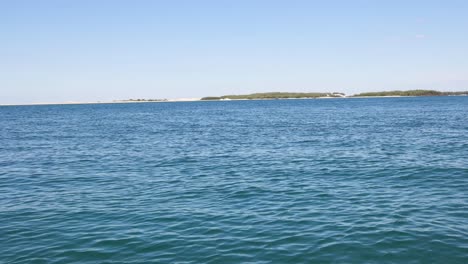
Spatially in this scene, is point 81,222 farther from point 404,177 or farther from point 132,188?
point 404,177

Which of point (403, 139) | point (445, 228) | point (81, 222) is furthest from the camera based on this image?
point (403, 139)

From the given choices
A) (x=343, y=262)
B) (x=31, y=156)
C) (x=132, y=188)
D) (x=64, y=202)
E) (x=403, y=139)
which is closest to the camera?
(x=343, y=262)

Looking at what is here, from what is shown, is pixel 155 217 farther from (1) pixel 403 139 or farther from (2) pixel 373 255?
(1) pixel 403 139

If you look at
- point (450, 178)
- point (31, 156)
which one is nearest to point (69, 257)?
point (450, 178)

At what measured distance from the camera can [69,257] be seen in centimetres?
1318

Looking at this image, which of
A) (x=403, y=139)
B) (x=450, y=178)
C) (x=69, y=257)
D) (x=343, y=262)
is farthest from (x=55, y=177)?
(x=403, y=139)

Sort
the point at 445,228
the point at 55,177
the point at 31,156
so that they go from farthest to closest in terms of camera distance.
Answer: the point at 31,156
the point at 55,177
the point at 445,228

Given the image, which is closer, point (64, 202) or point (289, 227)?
point (289, 227)

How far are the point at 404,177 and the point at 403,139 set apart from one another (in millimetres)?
21096

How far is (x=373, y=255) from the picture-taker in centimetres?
1276

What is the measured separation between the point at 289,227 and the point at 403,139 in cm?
3209

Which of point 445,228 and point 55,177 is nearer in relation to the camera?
point 445,228

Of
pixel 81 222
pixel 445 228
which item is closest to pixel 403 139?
pixel 445 228

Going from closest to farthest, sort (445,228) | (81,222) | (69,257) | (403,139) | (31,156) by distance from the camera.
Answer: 1. (69,257)
2. (445,228)
3. (81,222)
4. (31,156)
5. (403,139)
